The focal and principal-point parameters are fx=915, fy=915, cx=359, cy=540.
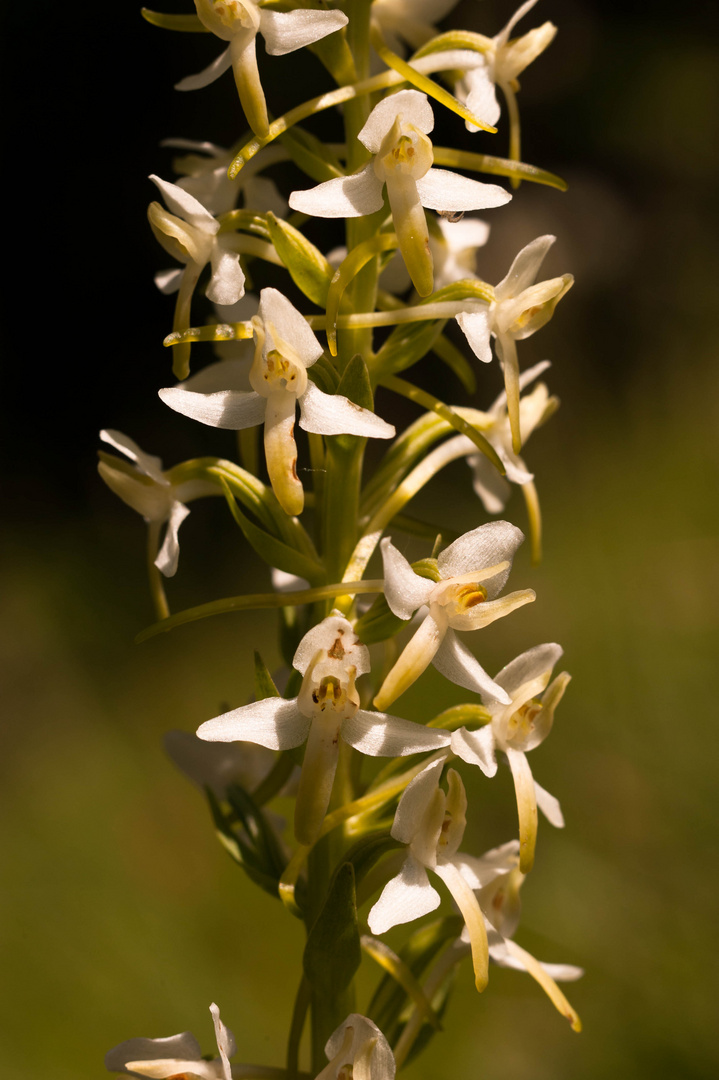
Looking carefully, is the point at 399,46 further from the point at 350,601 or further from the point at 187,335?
the point at 350,601

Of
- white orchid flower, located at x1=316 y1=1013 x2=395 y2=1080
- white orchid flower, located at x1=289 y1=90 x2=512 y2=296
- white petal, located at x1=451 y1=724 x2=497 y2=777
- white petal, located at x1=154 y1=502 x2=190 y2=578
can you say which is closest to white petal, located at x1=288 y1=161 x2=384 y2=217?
white orchid flower, located at x1=289 y1=90 x2=512 y2=296

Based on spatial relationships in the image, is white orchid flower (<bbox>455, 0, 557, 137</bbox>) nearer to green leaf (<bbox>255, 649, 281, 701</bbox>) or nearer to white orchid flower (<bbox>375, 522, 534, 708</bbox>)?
white orchid flower (<bbox>375, 522, 534, 708</bbox>)

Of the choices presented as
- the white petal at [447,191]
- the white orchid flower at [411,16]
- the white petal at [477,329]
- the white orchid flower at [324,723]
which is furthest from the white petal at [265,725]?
the white orchid flower at [411,16]

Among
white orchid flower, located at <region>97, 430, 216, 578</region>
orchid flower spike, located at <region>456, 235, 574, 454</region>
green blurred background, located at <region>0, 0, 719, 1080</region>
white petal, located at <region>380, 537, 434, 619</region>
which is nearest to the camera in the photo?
white petal, located at <region>380, 537, 434, 619</region>

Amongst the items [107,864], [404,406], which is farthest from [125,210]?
[107,864]

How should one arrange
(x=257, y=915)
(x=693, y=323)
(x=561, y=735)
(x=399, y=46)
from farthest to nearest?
(x=693, y=323)
(x=561, y=735)
(x=257, y=915)
(x=399, y=46)

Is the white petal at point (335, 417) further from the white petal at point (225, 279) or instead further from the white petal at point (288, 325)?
the white petal at point (225, 279)

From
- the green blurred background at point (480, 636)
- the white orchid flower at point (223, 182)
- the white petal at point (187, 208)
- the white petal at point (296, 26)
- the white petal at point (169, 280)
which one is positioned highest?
the white petal at point (296, 26)
